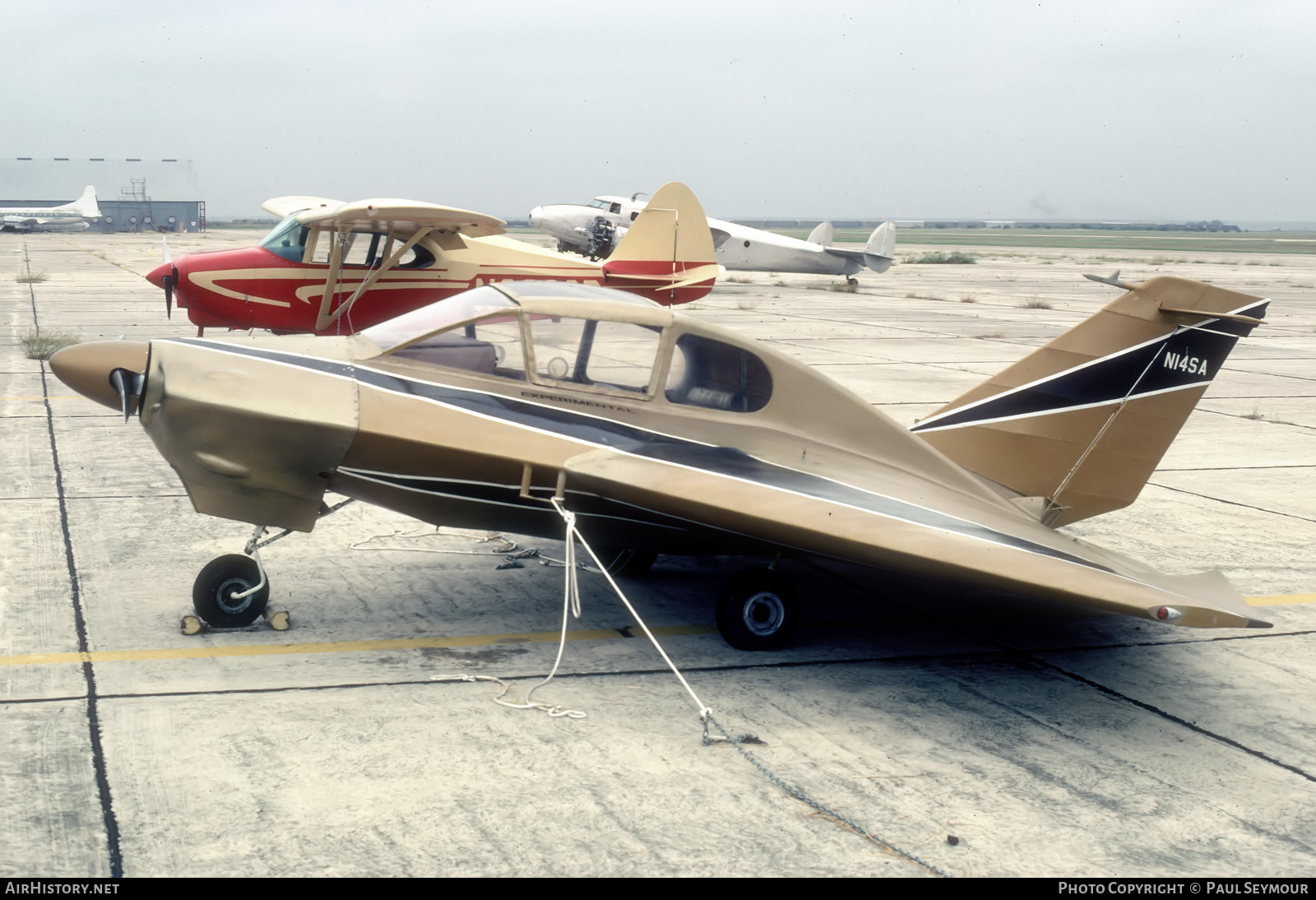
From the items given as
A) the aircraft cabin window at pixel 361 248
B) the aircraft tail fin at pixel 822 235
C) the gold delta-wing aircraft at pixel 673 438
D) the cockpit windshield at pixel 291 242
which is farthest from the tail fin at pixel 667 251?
the aircraft tail fin at pixel 822 235

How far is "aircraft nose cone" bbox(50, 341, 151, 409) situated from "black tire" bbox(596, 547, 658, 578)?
124 inches

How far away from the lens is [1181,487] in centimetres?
1100

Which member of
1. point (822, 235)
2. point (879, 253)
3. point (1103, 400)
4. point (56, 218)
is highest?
point (1103, 400)

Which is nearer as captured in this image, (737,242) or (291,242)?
(291,242)

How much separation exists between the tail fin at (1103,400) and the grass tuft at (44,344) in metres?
14.2

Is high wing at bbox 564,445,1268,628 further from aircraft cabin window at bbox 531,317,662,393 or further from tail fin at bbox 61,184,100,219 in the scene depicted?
tail fin at bbox 61,184,100,219

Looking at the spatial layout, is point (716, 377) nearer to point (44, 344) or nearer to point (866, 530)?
point (866, 530)

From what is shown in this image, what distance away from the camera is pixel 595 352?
657cm

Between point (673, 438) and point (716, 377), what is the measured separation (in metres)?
0.51

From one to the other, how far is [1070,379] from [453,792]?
15.8ft

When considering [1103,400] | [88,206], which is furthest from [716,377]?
[88,206]

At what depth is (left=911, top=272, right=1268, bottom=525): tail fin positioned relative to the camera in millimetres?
7082

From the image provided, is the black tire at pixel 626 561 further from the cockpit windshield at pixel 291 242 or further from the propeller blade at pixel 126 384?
the cockpit windshield at pixel 291 242

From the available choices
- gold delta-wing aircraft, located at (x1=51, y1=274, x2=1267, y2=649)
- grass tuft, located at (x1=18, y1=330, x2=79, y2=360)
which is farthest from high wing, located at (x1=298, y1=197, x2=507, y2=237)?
gold delta-wing aircraft, located at (x1=51, y1=274, x2=1267, y2=649)
